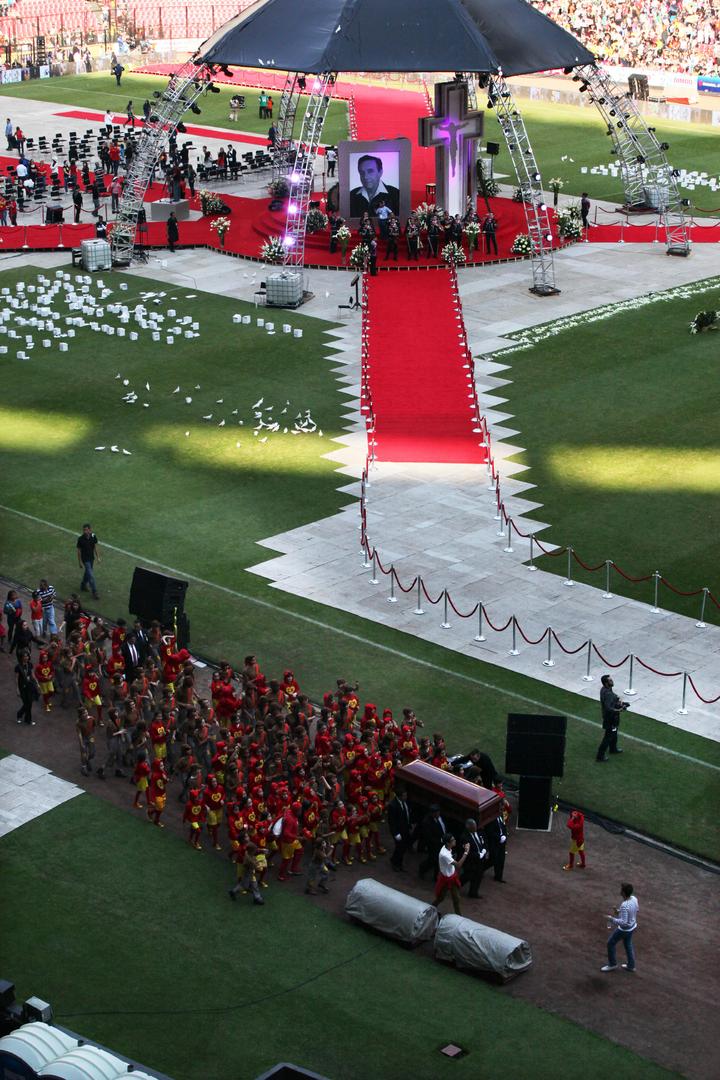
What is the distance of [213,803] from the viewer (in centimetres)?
2566

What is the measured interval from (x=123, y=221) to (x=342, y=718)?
36.5m

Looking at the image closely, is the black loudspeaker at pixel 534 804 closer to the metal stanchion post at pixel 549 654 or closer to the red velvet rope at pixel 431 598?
the metal stanchion post at pixel 549 654

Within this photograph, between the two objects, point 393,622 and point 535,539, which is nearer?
point 393,622

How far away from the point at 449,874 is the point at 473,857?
0.74 meters

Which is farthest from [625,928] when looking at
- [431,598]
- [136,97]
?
[136,97]

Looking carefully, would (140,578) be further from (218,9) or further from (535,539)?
(218,9)

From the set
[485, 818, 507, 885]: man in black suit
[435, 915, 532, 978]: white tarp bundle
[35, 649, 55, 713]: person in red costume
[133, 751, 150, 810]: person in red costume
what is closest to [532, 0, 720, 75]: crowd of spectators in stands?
[35, 649, 55, 713]: person in red costume

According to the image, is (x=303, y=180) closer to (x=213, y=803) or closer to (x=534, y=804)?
(x=534, y=804)

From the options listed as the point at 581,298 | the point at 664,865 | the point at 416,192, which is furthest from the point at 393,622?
the point at 416,192

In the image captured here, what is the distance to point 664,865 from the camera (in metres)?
25.3

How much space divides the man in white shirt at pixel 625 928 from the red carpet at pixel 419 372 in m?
20.3

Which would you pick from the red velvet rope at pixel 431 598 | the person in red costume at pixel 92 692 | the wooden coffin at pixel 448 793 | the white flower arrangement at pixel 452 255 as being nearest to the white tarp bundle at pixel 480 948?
the wooden coffin at pixel 448 793

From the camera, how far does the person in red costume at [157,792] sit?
26.1m

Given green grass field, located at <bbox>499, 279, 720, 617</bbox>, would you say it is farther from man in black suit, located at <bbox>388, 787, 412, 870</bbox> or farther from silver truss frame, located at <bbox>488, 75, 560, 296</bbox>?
man in black suit, located at <bbox>388, 787, 412, 870</bbox>
